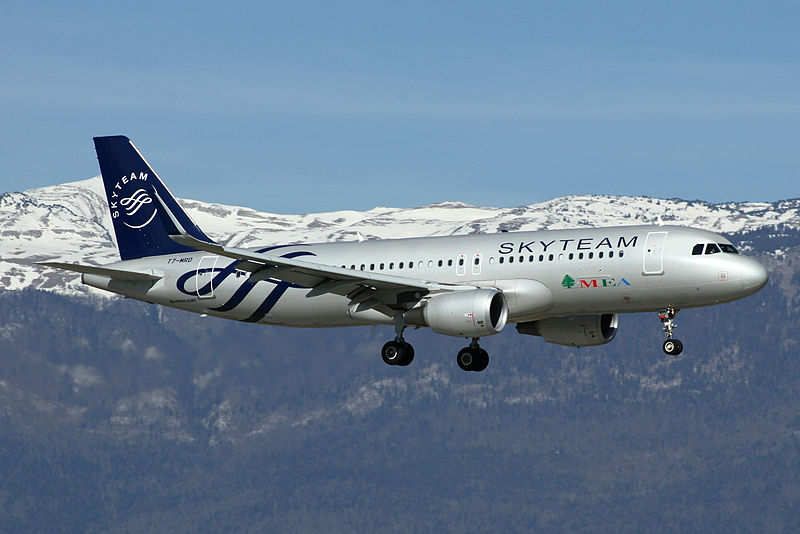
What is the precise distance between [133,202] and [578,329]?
23086 mm

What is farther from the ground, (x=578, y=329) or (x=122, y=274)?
(x=122, y=274)

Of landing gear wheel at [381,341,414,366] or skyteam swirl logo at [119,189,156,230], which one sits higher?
skyteam swirl logo at [119,189,156,230]

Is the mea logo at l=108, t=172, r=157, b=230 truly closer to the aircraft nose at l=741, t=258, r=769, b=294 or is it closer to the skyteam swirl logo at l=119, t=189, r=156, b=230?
the skyteam swirl logo at l=119, t=189, r=156, b=230

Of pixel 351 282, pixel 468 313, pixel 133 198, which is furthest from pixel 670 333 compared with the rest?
pixel 133 198

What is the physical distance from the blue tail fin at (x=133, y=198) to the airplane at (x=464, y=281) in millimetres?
782

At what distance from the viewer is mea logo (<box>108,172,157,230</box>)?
7025cm

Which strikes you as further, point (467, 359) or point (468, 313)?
point (467, 359)

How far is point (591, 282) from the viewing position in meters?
57.8

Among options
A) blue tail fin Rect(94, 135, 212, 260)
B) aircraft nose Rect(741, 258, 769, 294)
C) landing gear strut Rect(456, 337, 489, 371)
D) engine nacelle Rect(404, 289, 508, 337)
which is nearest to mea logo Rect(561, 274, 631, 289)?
engine nacelle Rect(404, 289, 508, 337)

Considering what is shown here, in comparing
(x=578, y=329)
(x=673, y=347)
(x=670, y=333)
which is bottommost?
(x=673, y=347)

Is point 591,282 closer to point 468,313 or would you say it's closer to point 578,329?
point 468,313

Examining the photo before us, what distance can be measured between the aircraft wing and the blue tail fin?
11.6 metres

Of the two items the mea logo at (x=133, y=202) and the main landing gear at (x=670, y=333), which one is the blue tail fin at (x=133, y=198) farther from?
the main landing gear at (x=670, y=333)

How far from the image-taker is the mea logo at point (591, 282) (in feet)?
189
